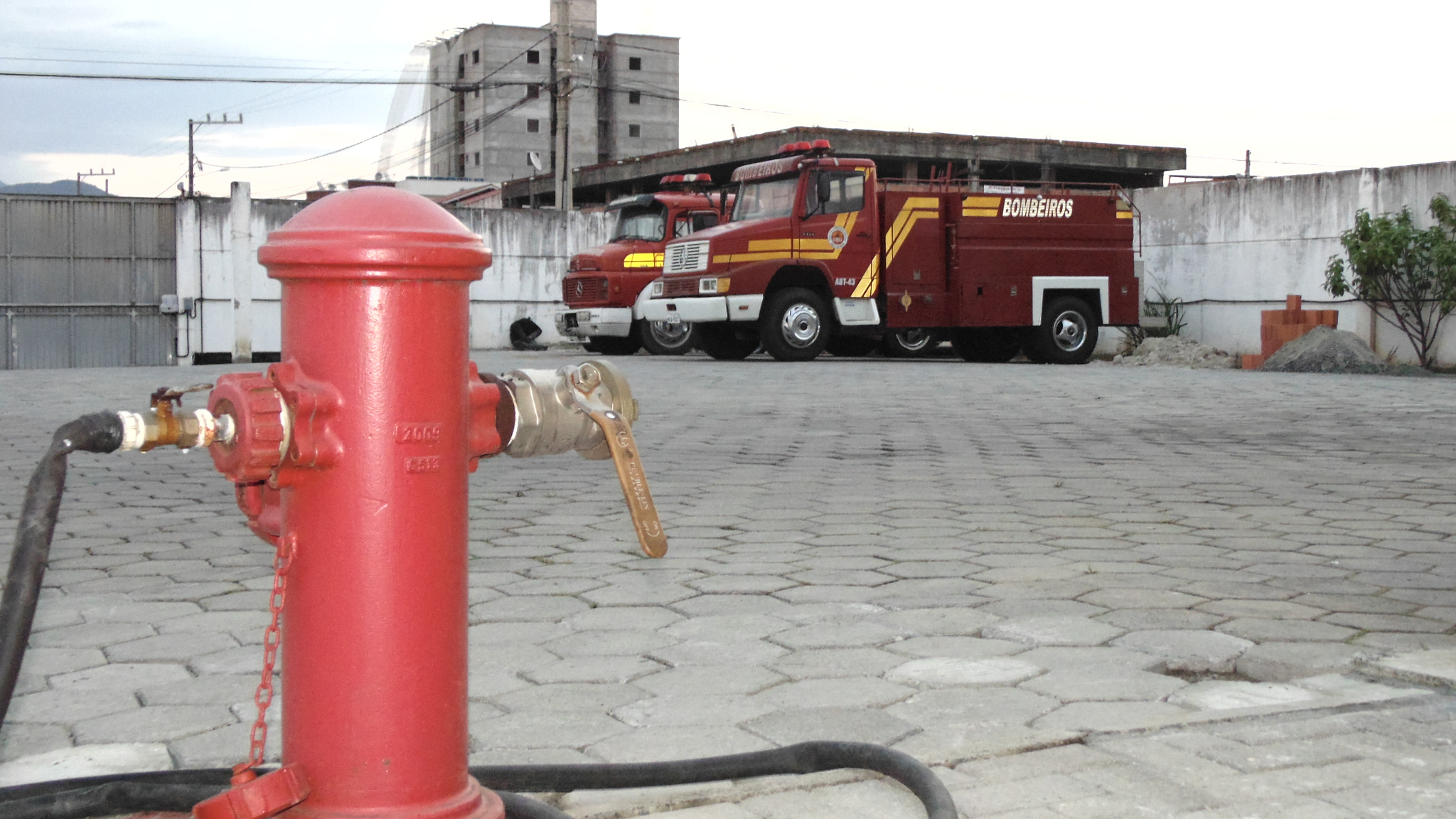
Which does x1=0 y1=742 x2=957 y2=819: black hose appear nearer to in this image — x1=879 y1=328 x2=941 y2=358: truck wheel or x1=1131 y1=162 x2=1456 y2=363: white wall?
x1=1131 y1=162 x2=1456 y2=363: white wall

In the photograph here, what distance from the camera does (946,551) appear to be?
14.8 ft

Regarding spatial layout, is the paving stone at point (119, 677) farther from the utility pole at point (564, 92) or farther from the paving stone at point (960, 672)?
the utility pole at point (564, 92)

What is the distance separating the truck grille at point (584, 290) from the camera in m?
19.4

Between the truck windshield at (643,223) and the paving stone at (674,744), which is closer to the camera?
the paving stone at (674,744)

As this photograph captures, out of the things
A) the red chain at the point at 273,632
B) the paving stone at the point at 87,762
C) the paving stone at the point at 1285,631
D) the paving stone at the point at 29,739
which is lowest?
the paving stone at the point at 87,762

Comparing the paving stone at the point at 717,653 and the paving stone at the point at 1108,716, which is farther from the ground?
the paving stone at the point at 717,653

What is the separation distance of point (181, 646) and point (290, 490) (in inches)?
68.8

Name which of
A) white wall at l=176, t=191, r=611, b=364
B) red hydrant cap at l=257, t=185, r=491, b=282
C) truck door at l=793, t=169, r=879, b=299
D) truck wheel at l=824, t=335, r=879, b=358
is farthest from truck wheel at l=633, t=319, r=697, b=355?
red hydrant cap at l=257, t=185, r=491, b=282

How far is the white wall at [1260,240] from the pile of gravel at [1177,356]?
719 mm

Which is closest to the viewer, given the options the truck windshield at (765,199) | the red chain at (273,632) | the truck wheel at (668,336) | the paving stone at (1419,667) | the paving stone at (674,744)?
the red chain at (273,632)

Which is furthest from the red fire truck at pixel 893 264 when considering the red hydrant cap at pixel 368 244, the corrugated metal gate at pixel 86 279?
the red hydrant cap at pixel 368 244

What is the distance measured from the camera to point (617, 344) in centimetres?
2077

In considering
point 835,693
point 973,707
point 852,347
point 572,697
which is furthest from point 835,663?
point 852,347

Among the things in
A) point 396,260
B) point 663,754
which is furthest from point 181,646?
point 396,260
